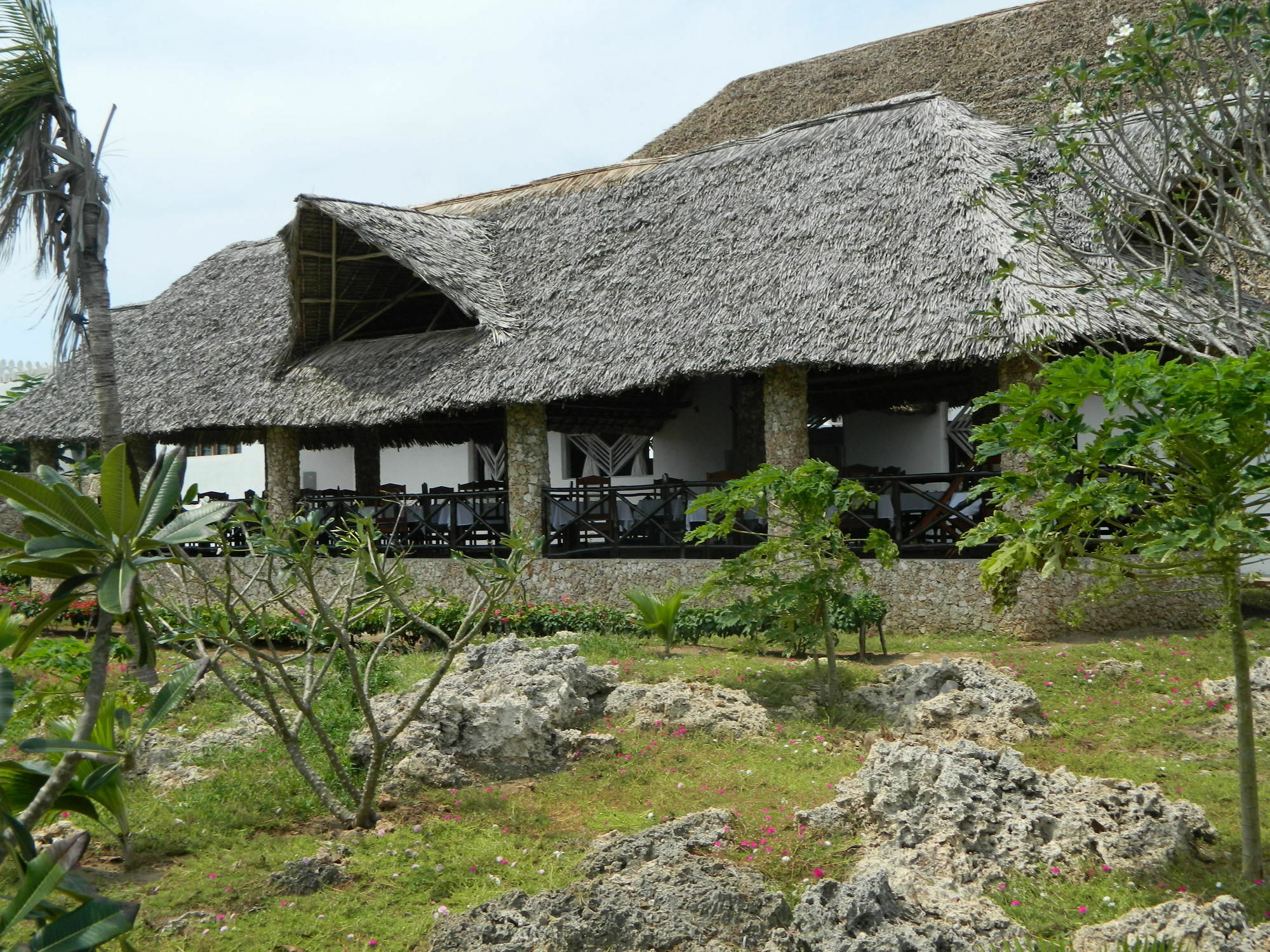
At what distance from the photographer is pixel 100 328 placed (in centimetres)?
819

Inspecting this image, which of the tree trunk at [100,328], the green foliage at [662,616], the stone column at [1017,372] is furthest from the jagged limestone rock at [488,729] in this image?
the stone column at [1017,372]

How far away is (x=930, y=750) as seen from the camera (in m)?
4.81

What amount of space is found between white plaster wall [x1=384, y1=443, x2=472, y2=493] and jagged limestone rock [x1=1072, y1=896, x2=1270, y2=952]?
1474 cm

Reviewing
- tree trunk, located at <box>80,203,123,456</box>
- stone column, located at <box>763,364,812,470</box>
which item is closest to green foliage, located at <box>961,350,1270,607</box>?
stone column, located at <box>763,364,812,470</box>

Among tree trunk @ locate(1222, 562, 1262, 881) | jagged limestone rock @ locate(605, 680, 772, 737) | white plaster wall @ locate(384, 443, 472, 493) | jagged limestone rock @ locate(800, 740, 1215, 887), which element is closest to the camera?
tree trunk @ locate(1222, 562, 1262, 881)

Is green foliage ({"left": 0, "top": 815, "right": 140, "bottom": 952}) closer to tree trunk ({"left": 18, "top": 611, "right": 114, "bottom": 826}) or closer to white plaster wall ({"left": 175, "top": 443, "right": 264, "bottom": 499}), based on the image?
tree trunk ({"left": 18, "top": 611, "right": 114, "bottom": 826})

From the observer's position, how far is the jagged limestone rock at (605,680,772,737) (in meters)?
6.32

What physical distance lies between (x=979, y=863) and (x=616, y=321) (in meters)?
7.97

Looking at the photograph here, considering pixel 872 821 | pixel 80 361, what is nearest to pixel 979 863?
pixel 872 821

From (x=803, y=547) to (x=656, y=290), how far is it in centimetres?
527

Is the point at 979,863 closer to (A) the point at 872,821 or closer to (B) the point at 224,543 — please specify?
(A) the point at 872,821

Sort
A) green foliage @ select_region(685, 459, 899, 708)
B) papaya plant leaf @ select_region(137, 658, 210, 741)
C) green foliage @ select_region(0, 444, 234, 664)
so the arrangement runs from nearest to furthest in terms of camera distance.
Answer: green foliage @ select_region(0, 444, 234, 664) → papaya plant leaf @ select_region(137, 658, 210, 741) → green foliage @ select_region(685, 459, 899, 708)

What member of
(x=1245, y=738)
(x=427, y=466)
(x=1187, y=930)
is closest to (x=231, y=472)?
(x=427, y=466)

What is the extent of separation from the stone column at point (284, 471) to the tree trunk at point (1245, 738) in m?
11.9
